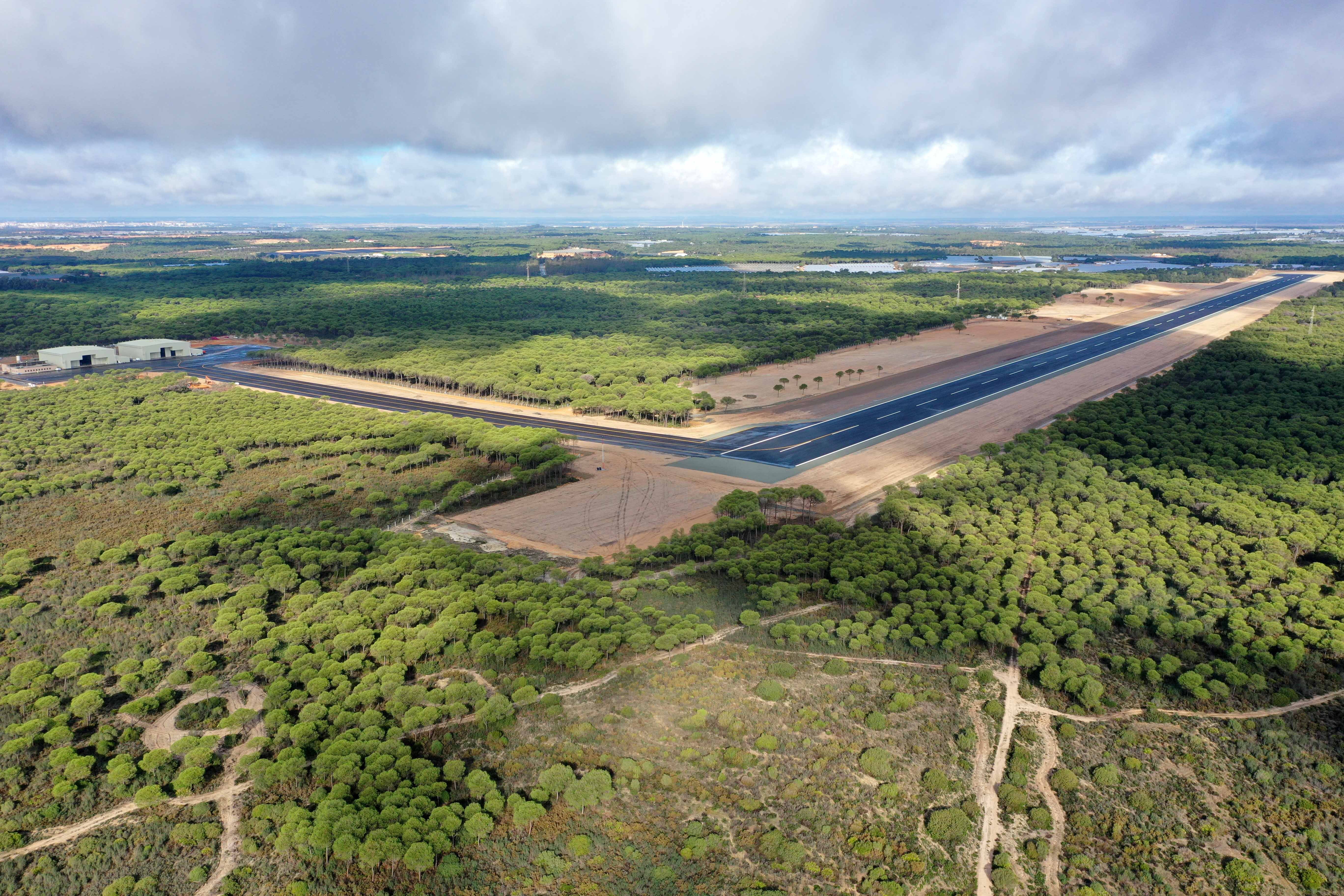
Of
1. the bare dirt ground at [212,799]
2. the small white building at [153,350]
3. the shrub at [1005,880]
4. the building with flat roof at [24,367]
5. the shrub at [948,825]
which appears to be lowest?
the shrub at [1005,880]

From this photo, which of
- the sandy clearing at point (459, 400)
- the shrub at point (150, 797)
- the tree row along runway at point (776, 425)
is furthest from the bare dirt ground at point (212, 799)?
the sandy clearing at point (459, 400)

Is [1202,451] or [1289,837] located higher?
[1202,451]

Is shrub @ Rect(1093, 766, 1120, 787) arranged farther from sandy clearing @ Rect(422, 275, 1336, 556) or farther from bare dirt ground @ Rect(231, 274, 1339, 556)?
sandy clearing @ Rect(422, 275, 1336, 556)

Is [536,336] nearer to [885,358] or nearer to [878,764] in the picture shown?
[885,358]

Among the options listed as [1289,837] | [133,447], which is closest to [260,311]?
[133,447]

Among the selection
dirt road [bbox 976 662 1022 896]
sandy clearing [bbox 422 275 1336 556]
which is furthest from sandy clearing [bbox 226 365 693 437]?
dirt road [bbox 976 662 1022 896]

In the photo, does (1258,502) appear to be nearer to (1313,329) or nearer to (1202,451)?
(1202,451)

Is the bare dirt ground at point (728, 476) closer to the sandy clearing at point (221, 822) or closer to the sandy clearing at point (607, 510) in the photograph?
the sandy clearing at point (607, 510)
